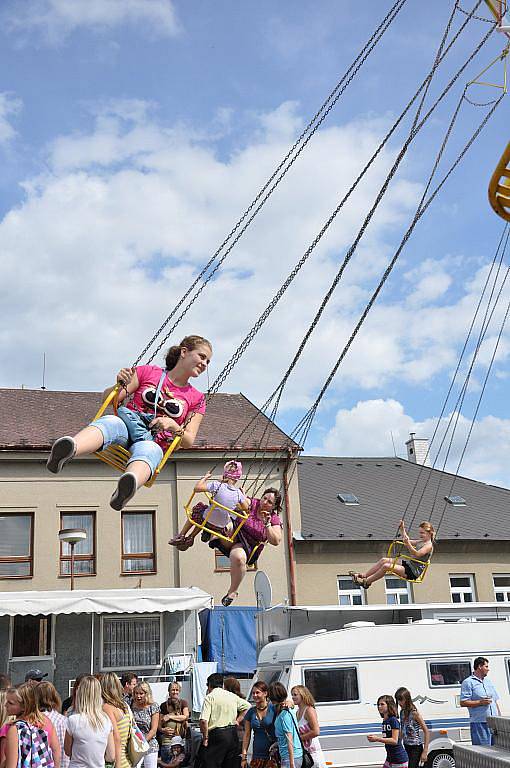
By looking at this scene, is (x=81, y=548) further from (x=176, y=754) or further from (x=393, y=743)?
(x=393, y=743)

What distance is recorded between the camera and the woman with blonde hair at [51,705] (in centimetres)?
634

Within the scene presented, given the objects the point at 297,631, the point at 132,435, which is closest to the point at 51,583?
the point at 297,631

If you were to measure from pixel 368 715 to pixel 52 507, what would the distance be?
42.7 feet

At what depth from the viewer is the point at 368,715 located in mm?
12727

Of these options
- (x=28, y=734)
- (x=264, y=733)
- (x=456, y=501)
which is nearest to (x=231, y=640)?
(x=264, y=733)

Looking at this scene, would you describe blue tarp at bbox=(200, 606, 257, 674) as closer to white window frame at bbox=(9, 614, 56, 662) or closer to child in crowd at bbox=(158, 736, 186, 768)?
white window frame at bbox=(9, 614, 56, 662)

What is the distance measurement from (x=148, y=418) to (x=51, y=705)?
9.39ft

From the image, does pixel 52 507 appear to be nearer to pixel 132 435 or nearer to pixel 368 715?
pixel 368 715

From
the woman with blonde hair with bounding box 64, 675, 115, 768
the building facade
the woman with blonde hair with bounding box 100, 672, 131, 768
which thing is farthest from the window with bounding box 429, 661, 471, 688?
the building facade

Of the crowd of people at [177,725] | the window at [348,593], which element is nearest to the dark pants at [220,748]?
the crowd of people at [177,725]

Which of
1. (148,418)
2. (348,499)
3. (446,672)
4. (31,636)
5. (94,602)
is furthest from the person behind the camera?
(348,499)

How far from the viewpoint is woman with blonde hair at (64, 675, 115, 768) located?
21.4 ft

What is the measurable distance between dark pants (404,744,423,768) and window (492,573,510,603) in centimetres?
1649

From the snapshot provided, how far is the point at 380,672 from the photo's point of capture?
42.6 ft
